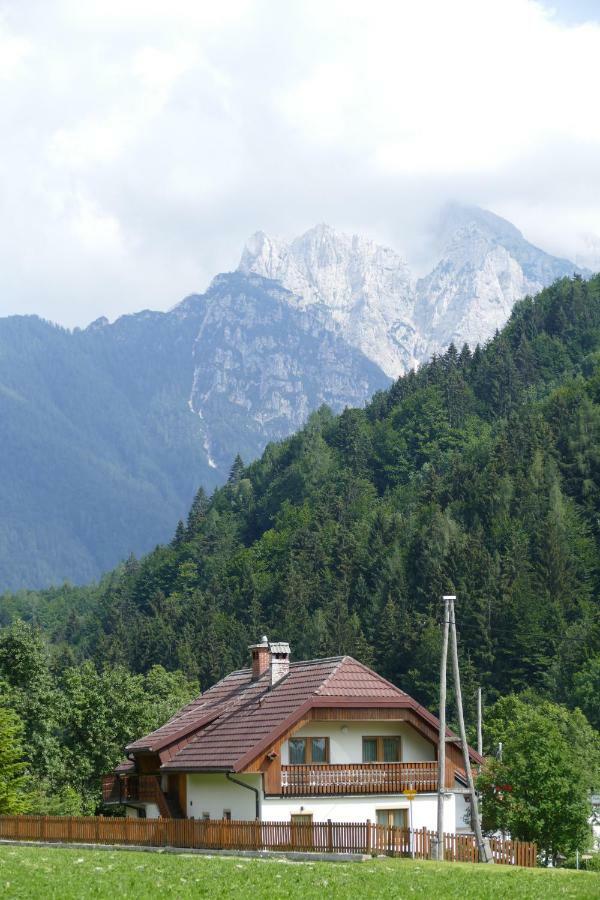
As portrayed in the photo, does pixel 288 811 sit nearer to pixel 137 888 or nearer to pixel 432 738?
pixel 432 738

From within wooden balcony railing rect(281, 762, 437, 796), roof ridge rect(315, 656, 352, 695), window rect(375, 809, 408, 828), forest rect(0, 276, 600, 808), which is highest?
forest rect(0, 276, 600, 808)

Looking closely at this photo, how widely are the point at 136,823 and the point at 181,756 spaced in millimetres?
5895

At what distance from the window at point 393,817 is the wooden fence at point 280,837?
7.13m

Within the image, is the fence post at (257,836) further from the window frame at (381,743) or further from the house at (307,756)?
the window frame at (381,743)

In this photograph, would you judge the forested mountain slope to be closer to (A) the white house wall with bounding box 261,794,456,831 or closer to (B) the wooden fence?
(A) the white house wall with bounding box 261,794,456,831

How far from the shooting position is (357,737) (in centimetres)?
4691

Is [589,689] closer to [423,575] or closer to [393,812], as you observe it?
[423,575]

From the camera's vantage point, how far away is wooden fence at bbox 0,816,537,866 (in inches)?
1404

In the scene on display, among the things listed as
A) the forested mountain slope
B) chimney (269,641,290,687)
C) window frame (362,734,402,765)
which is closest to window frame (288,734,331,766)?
window frame (362,734,402,765)

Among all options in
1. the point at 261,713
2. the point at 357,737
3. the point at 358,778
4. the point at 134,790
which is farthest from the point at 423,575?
the point at 358,778

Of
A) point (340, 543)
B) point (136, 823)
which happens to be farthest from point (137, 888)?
point (340, 543)

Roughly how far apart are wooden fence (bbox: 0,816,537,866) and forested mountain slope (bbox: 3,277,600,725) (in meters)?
59.9

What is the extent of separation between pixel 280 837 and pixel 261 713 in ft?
31.0

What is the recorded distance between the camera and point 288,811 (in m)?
44.0
